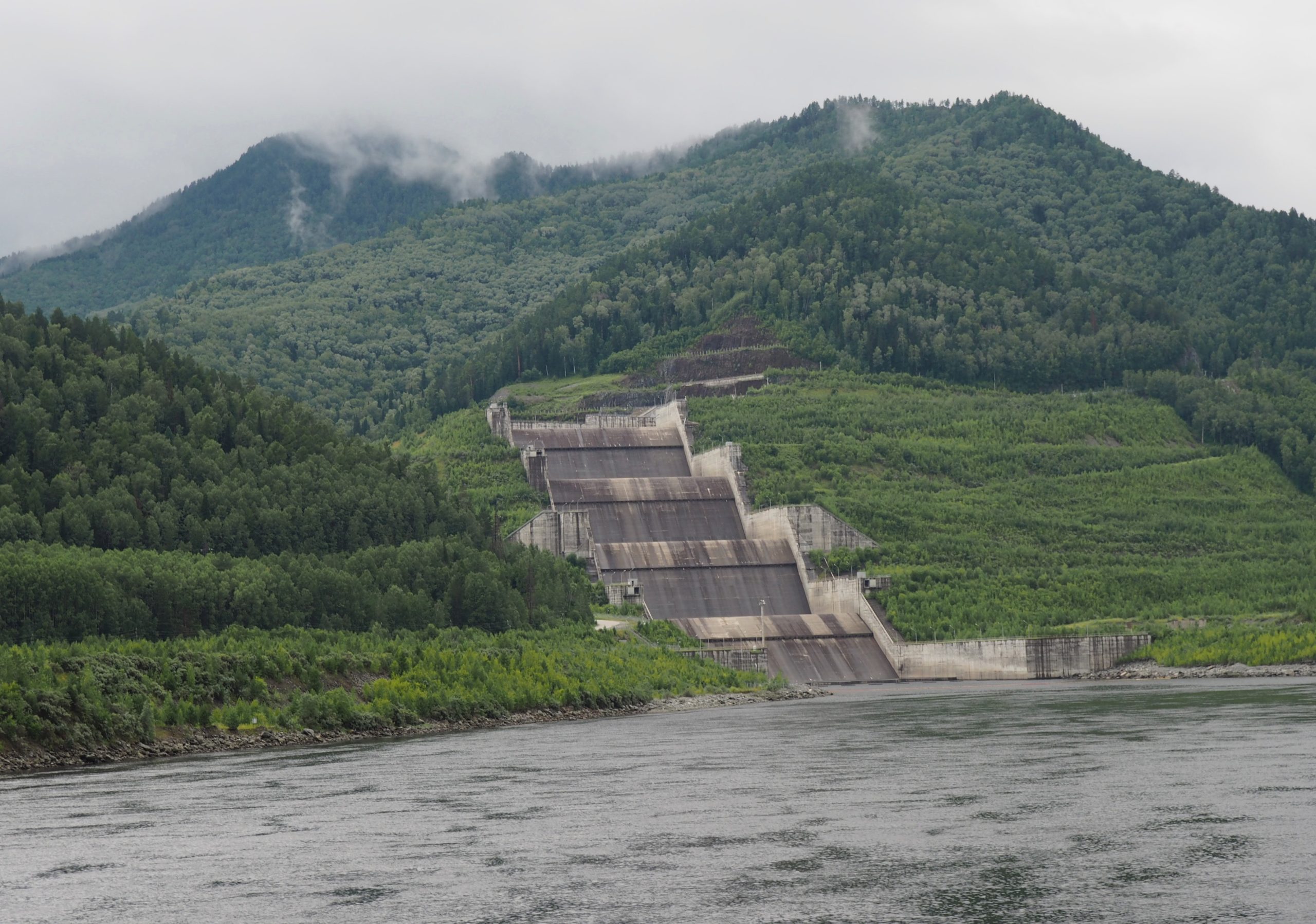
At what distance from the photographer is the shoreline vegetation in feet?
225

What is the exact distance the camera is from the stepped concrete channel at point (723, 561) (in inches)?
5394

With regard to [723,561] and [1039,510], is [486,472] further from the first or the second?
[1039,510]

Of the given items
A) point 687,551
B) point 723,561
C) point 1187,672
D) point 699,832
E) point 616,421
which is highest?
point 616,421

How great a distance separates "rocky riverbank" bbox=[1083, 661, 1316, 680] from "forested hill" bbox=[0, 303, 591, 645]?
122 feet

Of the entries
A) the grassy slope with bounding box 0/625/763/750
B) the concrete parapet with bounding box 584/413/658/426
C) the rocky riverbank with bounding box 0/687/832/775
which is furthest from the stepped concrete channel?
the rocky riverbank with bounding box 0/687/832/775

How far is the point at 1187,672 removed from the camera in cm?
12650

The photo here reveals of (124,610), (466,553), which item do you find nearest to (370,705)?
(124,610)

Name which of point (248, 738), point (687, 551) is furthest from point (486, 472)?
point (248, 738)

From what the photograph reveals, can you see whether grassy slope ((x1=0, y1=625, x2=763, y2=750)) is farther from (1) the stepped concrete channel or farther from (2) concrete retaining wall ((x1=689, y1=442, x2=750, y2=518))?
(2) concrete retaining wall ((x1=689, y1=442, x2=750, y2=518))

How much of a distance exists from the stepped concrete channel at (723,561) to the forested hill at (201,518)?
12343 mm

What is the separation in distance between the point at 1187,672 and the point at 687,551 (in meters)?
44.6

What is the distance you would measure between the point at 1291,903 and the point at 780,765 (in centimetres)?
2933

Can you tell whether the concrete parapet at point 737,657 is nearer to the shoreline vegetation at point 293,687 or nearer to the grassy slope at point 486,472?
the shoreline vegetation at point 293,687

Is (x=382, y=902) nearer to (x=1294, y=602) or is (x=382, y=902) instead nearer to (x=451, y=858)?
(x=451, y=858)
